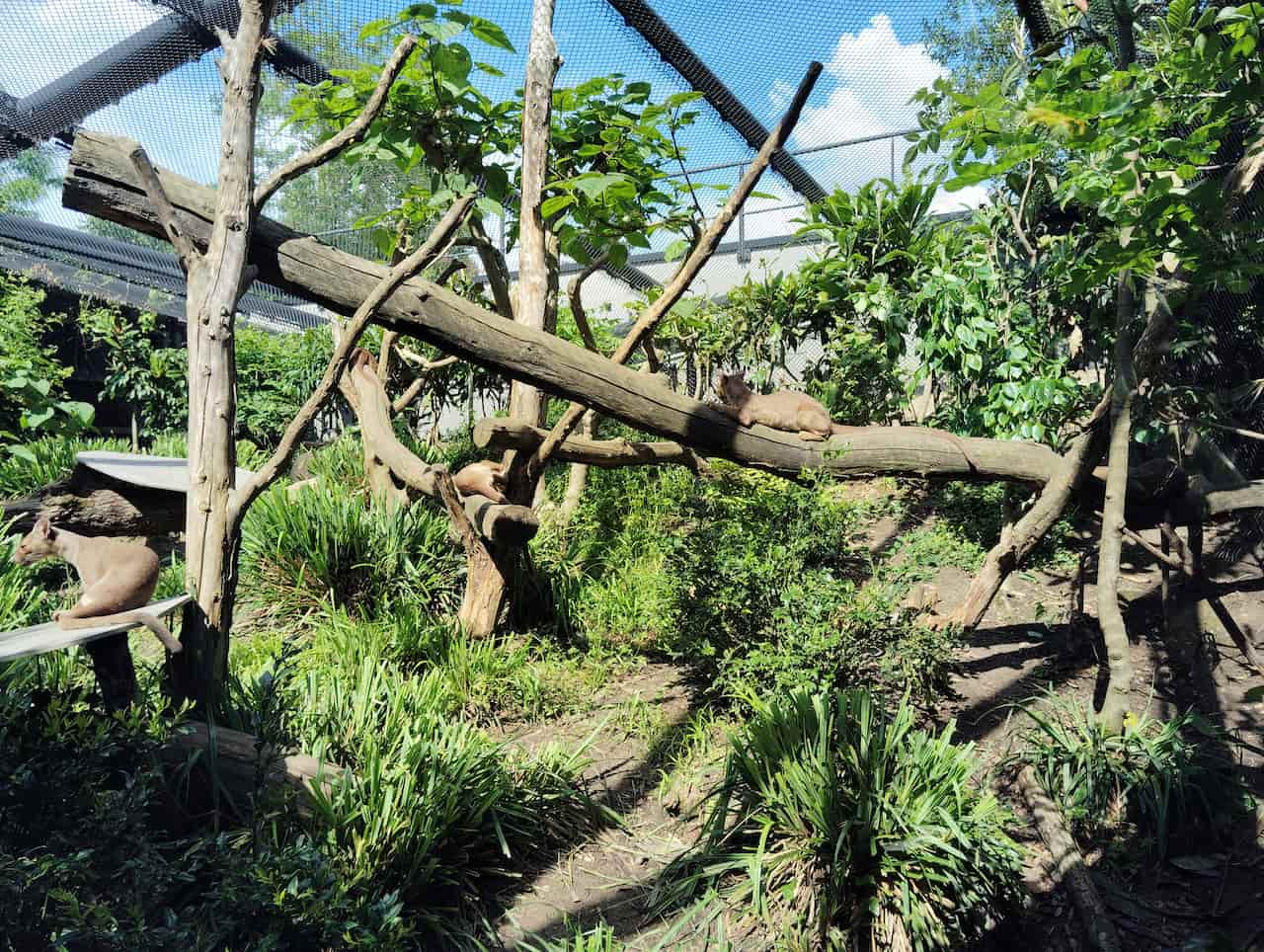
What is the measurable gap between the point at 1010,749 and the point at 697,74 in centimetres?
522

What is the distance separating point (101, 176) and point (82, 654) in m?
2.15

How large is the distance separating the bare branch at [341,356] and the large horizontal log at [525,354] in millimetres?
179

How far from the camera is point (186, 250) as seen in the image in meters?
2.65

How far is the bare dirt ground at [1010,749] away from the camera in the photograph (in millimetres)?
2898

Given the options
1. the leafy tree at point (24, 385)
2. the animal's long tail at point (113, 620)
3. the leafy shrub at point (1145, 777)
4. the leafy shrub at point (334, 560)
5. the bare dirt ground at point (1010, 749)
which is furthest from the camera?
the leafy tree at point (24, 385)

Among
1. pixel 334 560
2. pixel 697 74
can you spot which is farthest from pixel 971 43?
pixel 334 560

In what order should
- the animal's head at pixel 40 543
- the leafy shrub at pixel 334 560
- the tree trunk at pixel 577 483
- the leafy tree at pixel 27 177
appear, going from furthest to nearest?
the leafy tree at pixel 27 177, the tree trunk at pixel 577 483, the leafy shrub at pixel 334 560, the animal's head at pixel 40 543

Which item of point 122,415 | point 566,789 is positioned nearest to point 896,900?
point 566,789

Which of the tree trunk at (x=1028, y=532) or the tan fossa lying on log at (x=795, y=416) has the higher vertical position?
the tan fossa lying on log at (x=795, y=416)

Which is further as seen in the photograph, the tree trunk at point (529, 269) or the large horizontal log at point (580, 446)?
the tree trunk at point (529, 269)

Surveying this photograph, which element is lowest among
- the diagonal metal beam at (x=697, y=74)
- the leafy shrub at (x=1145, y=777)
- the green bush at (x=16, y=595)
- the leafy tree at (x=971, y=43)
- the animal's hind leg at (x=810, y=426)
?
the leafy shrub at (x=1145, y=777)

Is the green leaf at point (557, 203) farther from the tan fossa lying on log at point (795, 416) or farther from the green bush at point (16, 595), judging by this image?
the green bush at point (16, 595)

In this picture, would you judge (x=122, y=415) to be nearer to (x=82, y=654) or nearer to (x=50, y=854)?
(x=82, y=654)

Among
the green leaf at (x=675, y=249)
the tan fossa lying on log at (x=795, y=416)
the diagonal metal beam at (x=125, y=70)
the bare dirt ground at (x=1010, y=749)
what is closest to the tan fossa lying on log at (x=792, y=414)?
the tan fossa lying on log at (x=795, y=416)
